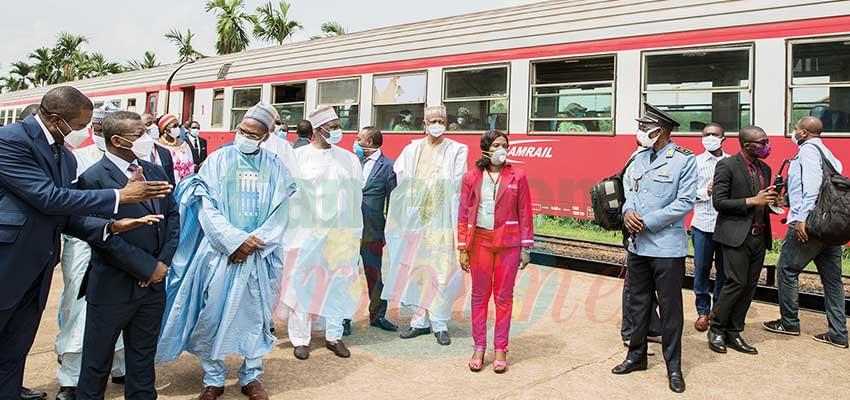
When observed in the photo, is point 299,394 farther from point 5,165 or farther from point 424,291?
point 5,165

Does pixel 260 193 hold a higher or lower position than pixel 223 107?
lower

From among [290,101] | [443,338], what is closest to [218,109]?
[290,101]

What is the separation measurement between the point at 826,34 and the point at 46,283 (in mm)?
6891

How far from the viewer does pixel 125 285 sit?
2791 millimetres

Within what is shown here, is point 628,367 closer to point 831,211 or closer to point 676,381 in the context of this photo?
point 676,381

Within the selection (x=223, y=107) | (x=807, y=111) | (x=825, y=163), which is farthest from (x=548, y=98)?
(x=223, y=107)

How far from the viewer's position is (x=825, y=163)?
451 centimetres

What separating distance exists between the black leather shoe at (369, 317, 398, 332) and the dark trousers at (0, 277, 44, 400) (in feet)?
9.18

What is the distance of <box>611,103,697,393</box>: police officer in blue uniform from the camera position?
147 inches

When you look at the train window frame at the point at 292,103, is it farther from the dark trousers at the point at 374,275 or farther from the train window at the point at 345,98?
the dark trousers at the point at 374,275

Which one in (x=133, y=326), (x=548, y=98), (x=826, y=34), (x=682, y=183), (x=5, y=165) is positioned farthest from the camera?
(x=548, y=98)

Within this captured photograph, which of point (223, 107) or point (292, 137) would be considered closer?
point (292, 137)

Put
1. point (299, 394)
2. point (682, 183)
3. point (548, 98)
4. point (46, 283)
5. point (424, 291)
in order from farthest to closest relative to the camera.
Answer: point (548, 98) → point (424, 291) → point (682, 183) → point (299, 394) → point (46, 283)

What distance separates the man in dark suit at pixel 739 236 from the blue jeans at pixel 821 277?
408 mm
